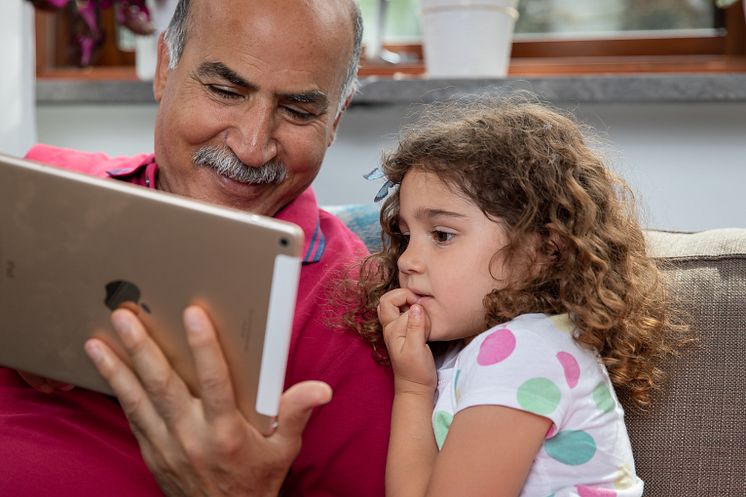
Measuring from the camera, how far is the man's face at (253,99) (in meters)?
1.42

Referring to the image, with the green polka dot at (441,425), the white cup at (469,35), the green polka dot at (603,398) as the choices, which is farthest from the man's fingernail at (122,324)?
the white cup at (469,35)

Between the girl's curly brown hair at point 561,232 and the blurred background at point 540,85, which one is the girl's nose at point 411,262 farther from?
the blurred background at point 540,85

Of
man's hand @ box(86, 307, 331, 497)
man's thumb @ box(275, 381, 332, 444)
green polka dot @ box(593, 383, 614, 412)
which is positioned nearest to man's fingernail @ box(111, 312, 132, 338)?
man's hand @ box(86, 307, 331, 497)

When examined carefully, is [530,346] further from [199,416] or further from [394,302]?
[199,416]

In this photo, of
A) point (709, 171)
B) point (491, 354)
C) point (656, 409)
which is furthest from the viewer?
point (709, 171)

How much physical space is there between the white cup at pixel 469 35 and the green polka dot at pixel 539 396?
1202 millimetres

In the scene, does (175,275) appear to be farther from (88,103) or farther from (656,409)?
(88,103)

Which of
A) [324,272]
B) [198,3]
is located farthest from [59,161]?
[324,272]

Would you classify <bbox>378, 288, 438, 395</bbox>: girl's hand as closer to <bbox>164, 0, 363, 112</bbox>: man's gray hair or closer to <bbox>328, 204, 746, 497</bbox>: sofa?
<bbox>328, 204, 746, 497</bbox>: sofa

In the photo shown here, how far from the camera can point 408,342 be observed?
1.23 metres

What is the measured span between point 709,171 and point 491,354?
1116 mm

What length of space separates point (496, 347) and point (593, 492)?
0.68 ft

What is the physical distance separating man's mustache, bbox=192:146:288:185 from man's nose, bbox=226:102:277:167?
11 millimetres

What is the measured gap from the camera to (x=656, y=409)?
1.27 m
